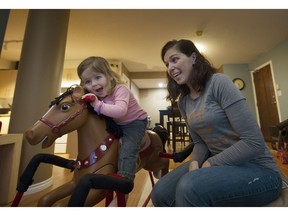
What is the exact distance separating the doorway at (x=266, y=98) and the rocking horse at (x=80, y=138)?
4.01 m

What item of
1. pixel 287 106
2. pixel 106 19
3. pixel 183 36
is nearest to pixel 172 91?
pixel 106 19

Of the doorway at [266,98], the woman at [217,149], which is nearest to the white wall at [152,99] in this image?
the doorway at [266,98]

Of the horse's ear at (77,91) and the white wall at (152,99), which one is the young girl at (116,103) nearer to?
the horse's ear at (77,91)

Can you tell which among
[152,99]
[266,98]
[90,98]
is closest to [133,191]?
[90,98]

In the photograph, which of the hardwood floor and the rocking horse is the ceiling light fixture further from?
the rocking horse

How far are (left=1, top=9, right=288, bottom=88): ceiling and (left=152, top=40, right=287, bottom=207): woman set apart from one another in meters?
1.66

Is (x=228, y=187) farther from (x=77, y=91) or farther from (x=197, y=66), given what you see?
(x=77, y=91)

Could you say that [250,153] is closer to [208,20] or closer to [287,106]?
[208,20]

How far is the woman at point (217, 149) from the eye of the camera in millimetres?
501

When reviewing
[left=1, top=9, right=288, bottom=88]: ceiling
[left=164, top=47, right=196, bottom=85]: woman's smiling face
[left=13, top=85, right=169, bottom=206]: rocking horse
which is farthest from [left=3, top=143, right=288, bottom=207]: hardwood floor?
[left=1, top=9, right=288, bottom=88]: ceiling

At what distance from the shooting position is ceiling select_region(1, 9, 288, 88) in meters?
2.39
